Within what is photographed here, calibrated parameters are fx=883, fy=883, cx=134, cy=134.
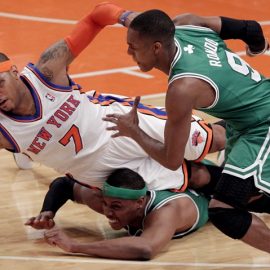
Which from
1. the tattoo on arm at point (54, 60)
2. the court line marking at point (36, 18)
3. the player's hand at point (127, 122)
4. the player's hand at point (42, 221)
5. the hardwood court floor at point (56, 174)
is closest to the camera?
the player's hand at point (127, 122)

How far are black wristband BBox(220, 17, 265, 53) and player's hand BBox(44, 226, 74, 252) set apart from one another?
1586mm

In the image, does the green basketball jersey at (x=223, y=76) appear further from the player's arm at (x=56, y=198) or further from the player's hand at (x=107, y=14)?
the player's arm at (x=56, y=198)

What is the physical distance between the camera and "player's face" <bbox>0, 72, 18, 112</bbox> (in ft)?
18.1

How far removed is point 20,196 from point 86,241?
3.22 feet

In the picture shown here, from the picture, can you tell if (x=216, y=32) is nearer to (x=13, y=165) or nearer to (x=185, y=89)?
(x=185, y=89)

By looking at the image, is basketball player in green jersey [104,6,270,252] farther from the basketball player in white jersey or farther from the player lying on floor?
the basketball player in white jersey

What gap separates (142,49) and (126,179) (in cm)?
117

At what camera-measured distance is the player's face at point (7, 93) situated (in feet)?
18.1

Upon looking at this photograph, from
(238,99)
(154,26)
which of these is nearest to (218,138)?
(238,99)

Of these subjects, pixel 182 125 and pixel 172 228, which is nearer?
pixel 182 125

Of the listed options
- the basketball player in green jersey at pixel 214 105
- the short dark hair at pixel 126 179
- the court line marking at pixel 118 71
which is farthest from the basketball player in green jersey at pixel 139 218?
the court line marking at pixel 118 71

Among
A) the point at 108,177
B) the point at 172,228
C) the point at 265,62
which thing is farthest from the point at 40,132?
the point at 265,62

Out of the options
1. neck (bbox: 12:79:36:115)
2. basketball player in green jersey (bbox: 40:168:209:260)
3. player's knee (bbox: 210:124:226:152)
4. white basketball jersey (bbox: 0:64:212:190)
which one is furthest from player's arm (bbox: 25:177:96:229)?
player's knee (bbox: 210:124:226:152)

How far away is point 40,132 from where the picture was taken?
18.4 feet
